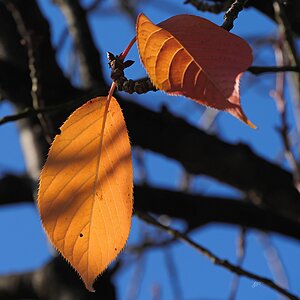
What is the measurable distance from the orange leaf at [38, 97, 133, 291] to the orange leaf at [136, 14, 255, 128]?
0.10 m

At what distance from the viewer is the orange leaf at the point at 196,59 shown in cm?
54

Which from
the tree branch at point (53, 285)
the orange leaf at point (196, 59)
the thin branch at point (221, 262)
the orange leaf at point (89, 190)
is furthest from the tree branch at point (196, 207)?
the orange leaf at point (196, 59)

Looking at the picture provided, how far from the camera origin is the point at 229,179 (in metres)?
1.59

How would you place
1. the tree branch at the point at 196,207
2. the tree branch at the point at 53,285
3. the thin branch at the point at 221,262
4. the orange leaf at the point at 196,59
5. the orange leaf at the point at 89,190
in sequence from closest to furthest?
1. the orange leaf at the point at 196,59
2. the orange leaf at the point at 89,190
3. the thin branch at the point at 221,262
4. the tree branch at the point at 53,285
5. the tree branch at the point at 196,207

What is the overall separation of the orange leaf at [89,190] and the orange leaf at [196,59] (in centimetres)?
10

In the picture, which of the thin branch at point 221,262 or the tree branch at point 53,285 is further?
the tree branch at point 53,285

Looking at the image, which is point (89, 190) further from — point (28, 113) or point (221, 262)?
point (221, 262)

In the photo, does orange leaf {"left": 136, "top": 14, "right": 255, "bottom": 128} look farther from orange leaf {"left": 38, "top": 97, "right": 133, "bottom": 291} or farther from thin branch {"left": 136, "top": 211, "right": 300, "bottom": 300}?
thin branch {"left": 136, "top": 211, "right": 300, "bottom": 300}

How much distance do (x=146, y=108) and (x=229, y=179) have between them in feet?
0.86

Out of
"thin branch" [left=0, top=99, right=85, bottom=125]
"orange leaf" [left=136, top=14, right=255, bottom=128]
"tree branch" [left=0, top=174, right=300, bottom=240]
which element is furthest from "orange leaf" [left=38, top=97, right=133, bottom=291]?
"tree branch" [left=0, top=174, right=300, bottom=240]

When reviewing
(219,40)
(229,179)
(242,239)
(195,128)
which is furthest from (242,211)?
(219,40)

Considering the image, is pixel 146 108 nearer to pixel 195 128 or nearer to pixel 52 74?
pixel 195 128

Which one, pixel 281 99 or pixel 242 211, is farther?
pixel 242 211

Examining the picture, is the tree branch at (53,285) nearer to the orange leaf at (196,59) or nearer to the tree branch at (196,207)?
the tree branch at (196,207)
